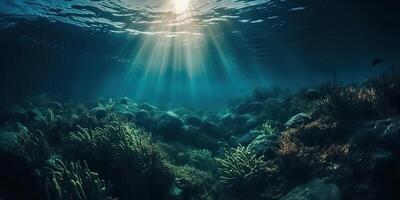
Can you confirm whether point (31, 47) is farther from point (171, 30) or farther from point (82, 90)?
point (82, 90)

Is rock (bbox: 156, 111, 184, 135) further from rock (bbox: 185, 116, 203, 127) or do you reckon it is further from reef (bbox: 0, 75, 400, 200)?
reef (bbox: 0, 75, 400, 200)

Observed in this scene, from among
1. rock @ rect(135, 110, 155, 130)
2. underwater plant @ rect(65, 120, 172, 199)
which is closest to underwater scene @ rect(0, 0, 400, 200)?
underwater plant @ rect(65, 120, 172, 199)

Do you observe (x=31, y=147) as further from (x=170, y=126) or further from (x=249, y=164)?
(x=170, y=126)

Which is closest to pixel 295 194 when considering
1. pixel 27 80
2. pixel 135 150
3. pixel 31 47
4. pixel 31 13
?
pixel 135 150

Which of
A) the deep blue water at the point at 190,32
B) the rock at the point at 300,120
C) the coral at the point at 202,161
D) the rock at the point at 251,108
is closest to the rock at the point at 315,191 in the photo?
the rock at the point at 300,120

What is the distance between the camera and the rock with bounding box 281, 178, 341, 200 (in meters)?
6.67

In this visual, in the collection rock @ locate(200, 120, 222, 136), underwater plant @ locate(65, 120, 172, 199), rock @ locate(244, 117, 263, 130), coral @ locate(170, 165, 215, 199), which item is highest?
underwater plant @ locate(65, 120, 172, 199)

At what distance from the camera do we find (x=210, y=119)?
21.2 m

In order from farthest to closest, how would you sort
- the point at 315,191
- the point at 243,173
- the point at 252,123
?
the point at 252,123, the point at 243,173, the point at 315,191

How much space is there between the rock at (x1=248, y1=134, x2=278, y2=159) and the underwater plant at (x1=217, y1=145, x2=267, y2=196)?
407 millimetres

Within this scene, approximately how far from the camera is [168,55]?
34.9 meters

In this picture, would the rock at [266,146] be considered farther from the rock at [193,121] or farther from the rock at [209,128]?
the rock at [193,121]

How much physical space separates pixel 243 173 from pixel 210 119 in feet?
40.0

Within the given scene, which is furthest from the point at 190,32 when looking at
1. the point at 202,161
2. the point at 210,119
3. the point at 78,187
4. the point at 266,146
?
the point at 78,187
